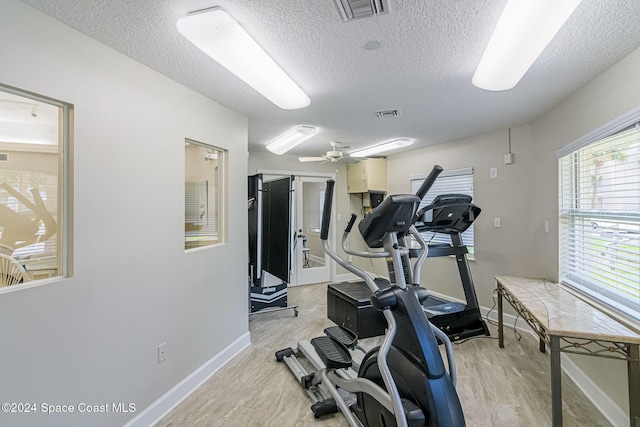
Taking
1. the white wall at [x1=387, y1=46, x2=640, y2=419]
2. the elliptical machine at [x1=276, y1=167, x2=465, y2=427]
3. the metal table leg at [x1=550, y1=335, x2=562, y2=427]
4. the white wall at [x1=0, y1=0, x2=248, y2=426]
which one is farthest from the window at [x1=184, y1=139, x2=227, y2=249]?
the white wall at [x1=387, y1=46, x2=640, y2=419]

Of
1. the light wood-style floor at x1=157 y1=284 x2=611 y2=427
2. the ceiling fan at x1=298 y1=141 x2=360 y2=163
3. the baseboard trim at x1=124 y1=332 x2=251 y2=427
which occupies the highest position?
the ceiling fan at x1=298 y1=141 x2=360 y2=163

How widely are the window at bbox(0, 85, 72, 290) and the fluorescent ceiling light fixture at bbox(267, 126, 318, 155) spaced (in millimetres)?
2242

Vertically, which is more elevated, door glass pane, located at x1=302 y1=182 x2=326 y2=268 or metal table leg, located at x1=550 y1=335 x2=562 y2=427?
door glass pane, located at x1=302 y1=182 x2=326 y2=268

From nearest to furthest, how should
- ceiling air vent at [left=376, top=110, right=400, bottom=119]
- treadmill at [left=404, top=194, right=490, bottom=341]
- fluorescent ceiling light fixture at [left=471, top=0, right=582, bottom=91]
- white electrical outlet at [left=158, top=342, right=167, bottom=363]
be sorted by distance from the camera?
fluorescent ceiling light fixture at [left=471, top=0, right=582, bottom=91], white electrical outlet at [left=158, top=342, right=167, bottom=363], ceiling air vent at [left=376, top=110, right=400, bottom=119], treadmill at [left=404, top=194, right=490, bottom=341]

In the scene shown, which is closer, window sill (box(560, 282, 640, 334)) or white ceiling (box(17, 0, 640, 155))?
white ceiling (box(17, 0, 640, 155))

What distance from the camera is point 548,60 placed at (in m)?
1.83

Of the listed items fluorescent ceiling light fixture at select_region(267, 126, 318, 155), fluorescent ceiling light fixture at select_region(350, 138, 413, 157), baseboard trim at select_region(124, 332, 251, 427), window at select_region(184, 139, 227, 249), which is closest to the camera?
baseboard trim at select_region(124, 332, 251, 427)

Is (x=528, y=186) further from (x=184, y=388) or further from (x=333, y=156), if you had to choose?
(x=184, y=388)

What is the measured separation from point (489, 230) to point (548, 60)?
90.1 inches

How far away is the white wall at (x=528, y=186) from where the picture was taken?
6.22 feet

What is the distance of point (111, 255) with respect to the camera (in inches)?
66.4

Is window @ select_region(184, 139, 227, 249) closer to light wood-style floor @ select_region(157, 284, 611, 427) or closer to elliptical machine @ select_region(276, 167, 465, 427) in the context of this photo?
light wood-style floor @ select_region(157, 284, 611, 427)

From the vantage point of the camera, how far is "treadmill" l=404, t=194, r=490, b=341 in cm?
294

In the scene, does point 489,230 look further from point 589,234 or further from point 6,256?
point 6,256
